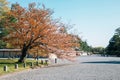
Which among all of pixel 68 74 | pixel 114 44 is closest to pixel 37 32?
pixel 68 74

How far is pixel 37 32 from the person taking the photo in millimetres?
48375

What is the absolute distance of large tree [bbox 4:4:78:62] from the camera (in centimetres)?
4878

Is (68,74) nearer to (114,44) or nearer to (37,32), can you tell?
(37,32)

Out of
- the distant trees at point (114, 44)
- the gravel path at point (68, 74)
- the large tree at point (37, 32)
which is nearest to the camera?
the gravel path at point (68, 74)

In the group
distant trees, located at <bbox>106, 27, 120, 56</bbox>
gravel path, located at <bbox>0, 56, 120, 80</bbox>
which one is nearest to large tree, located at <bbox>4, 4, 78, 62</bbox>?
gravel path, located at <bbox>0, 56, 120, 80</bbox>

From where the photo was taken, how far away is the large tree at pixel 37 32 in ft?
160

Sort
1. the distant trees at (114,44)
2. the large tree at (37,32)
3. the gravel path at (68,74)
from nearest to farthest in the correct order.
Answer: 1. the gravel path at (68,74)
2. the large tree at (37,32)
3. the distant trees at (114,44)

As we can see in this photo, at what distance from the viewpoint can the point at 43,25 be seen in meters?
49.0

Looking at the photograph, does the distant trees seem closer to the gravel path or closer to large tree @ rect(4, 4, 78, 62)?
large tree @ rect(4, 4, 78, 62)

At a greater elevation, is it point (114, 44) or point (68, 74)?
point (114, 44)

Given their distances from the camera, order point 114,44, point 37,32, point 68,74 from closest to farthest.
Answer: point 68,74 → point 37,32 → point 114,44

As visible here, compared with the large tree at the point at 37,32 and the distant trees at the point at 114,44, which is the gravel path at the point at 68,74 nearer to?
the large tree at the point at 37,32

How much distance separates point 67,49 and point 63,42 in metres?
1.29

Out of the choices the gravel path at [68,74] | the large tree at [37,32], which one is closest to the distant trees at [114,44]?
the large tree at [37,32]
